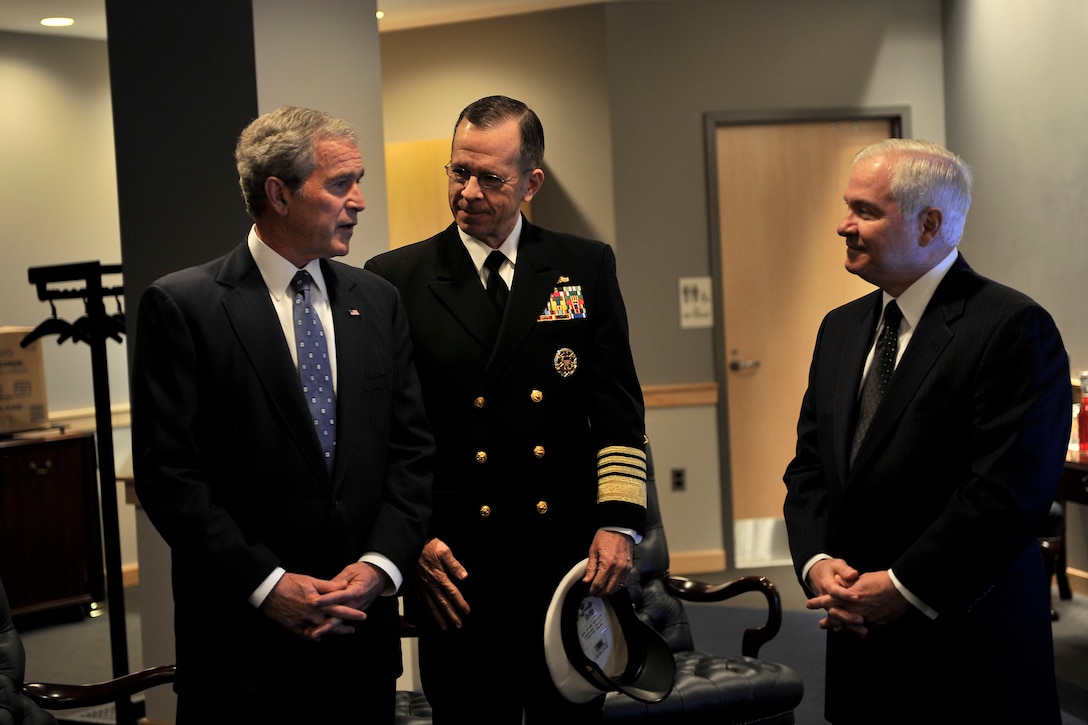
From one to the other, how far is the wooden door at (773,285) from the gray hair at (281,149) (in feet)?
14.7

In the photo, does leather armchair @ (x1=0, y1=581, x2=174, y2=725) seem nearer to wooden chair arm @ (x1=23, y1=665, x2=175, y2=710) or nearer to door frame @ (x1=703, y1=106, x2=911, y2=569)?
wooden chair arm @ (x1=23, y1=665, x2=175, y2=710)

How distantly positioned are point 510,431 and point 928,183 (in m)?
0.86

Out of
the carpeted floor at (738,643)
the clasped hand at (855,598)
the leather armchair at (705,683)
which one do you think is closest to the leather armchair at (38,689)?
the leather armchair at (705,683)

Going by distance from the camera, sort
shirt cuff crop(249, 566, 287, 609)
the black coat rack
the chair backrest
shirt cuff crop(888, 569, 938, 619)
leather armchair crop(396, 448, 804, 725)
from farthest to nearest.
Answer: the black coat rack, the chair backrest, leather armchair crop(396, 448, 804, 725), shirt cuff crop(888, 569, 938, 619), shirt cuff crop(249, 566, 287, 609)

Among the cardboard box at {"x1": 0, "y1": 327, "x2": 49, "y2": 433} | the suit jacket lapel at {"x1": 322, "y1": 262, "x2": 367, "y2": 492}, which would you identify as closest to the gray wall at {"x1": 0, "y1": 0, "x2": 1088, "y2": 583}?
the cardboard box at {"x1": 0, "y1": 327, "x2": 49, "y2": 433}

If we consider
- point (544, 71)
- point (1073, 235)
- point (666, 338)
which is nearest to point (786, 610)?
point (666, 338)

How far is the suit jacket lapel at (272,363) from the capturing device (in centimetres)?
187

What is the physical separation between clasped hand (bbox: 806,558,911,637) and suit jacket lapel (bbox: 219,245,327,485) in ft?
2.93

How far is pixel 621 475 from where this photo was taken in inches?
84.0

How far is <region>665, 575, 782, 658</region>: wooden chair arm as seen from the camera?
10.1 ft

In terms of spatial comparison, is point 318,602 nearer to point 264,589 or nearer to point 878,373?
point 264,589

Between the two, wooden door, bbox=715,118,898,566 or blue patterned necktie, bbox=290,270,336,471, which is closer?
blue patterned necktie, bbox=290,270,336,471

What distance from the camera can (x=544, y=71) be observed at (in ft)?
20.2

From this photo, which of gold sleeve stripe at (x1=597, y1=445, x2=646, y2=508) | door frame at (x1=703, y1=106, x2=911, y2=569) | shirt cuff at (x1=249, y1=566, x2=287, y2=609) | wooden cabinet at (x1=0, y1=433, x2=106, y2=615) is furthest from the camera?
door frame at (x1=703, y1=106, x2=911, y2=569)
